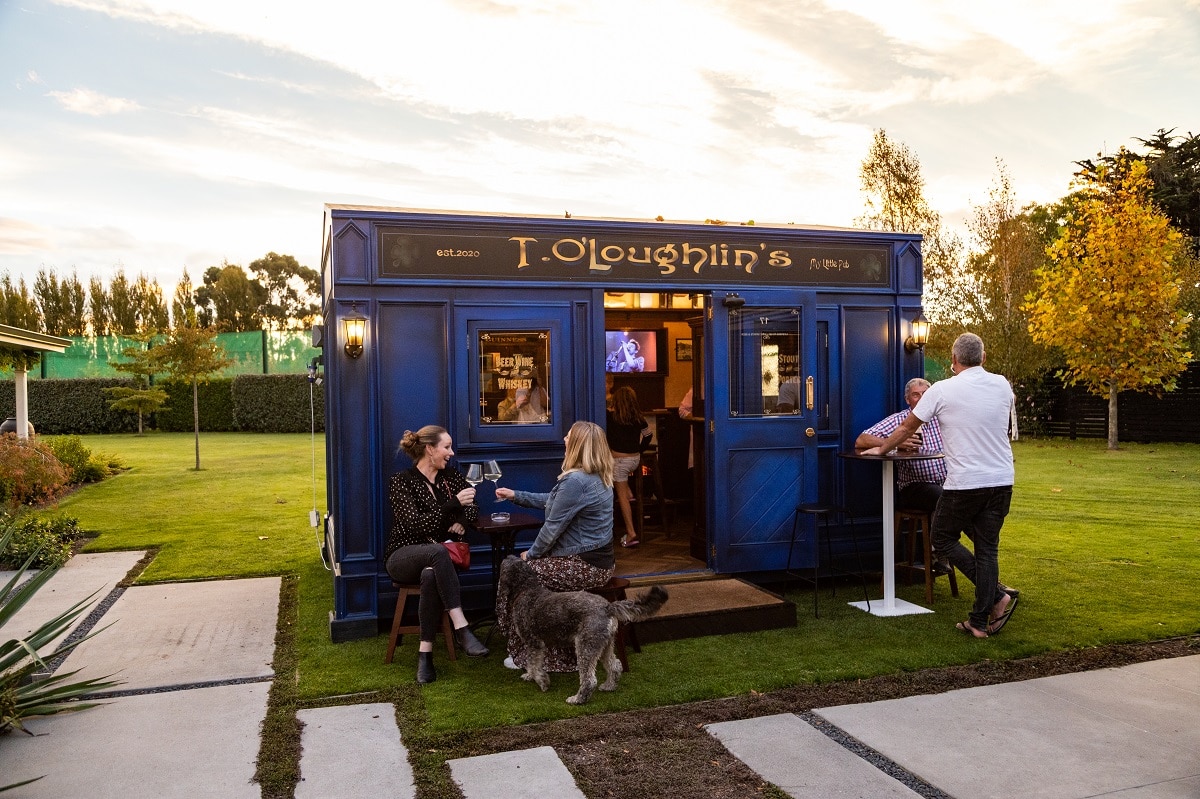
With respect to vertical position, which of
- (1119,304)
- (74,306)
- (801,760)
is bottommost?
(801,760)

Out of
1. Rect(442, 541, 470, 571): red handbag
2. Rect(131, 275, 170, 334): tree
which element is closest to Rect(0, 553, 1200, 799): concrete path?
Rect(442, 541, 470, 571): red handbag

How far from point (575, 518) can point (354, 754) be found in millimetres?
1676

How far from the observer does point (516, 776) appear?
337 cm

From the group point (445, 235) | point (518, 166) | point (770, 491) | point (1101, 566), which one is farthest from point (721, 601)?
point (518, 166)

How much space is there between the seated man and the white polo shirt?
34.9 inches

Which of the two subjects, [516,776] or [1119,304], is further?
[1119,304]

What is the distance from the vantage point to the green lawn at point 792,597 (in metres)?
4.46

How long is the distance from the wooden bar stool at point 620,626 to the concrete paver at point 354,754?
1.21m

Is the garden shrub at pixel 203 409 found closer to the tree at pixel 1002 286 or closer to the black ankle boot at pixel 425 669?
the tree at pixel 1002 286

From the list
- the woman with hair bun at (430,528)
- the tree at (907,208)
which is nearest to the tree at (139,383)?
the woman with hair bun at (430,528)

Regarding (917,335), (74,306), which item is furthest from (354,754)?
(74,306)

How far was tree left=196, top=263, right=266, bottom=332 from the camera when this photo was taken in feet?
151

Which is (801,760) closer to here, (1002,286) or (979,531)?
(979,531)

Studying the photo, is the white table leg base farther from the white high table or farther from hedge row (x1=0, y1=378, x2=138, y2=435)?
hedge row (x1=0, y1=378, x2=138, y2=435)
